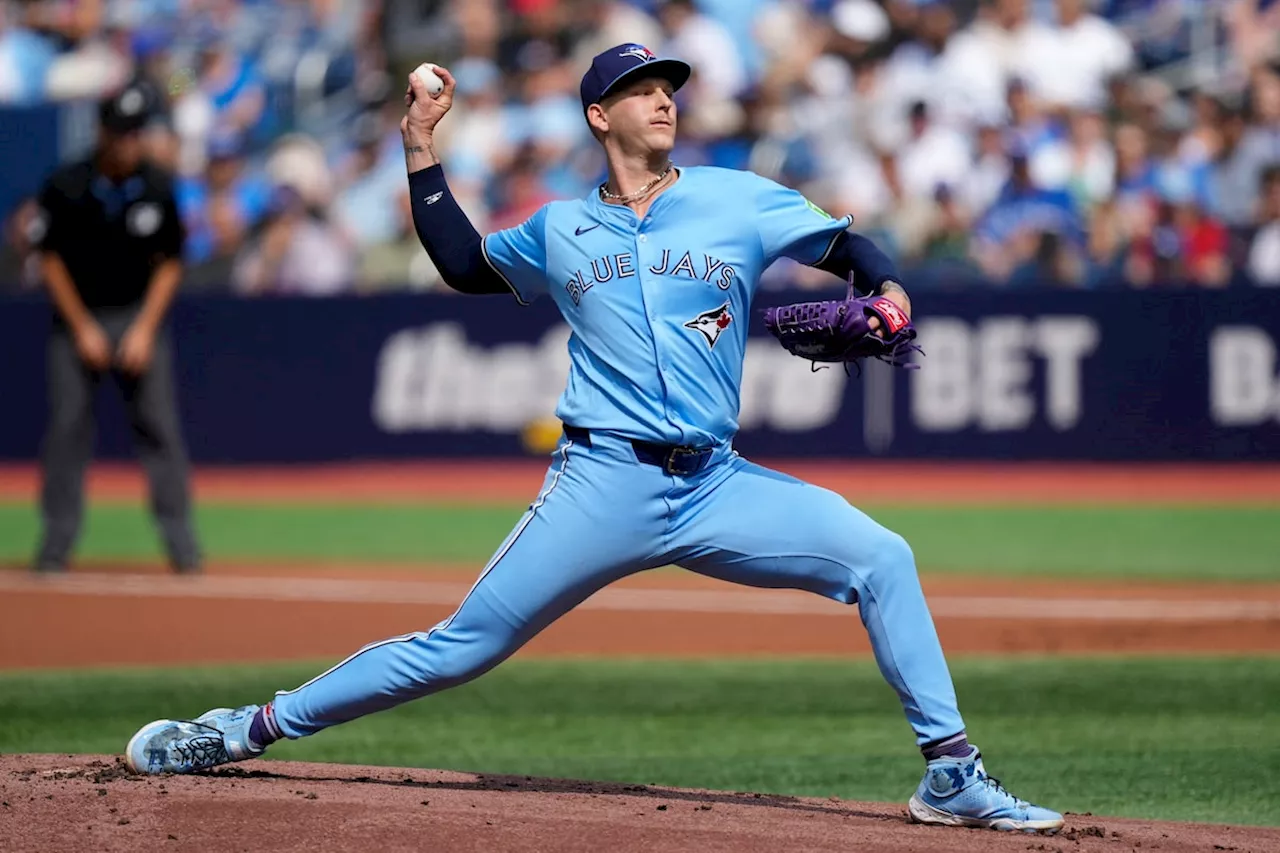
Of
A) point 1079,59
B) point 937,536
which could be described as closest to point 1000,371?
point 937,536

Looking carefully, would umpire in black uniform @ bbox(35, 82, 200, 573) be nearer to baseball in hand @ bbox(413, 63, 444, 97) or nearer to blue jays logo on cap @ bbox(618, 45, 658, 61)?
baseball in hand @ bbox(413, 63, 444, 97)

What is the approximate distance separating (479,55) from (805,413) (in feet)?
18.8

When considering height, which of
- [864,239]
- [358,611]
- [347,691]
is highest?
[864,239]

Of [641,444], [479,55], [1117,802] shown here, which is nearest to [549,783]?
[641,444]

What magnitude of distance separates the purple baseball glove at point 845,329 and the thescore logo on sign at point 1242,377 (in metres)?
9.92

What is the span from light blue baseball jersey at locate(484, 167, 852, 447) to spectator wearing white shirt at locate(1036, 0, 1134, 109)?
1156 centimetres

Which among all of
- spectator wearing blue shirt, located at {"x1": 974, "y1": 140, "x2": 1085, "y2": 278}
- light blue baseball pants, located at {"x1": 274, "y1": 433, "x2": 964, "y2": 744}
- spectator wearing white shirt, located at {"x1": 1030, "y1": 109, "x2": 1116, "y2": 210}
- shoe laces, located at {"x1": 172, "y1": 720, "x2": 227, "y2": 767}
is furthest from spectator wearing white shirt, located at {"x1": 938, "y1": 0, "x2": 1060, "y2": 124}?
shoe laces, located at {"x1": 172, "y1": 720, "x2": 227, "y2": 767}

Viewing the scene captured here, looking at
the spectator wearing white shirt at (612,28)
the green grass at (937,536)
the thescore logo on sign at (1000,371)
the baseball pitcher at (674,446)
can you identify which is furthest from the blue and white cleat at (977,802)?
the spectator wearing white shirt at (612,28)

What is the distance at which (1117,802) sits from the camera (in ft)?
17.9

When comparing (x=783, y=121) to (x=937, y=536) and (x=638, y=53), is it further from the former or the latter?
(x=638, y=53)

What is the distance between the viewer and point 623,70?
466 centimetres

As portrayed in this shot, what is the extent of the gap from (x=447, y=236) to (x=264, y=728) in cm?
143

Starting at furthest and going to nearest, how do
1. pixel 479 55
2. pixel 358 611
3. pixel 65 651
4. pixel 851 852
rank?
pixel 479 55 < pixel 358 611 < pixel 65 651 < pixel 851 852

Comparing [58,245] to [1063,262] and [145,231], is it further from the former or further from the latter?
[1063,262]
